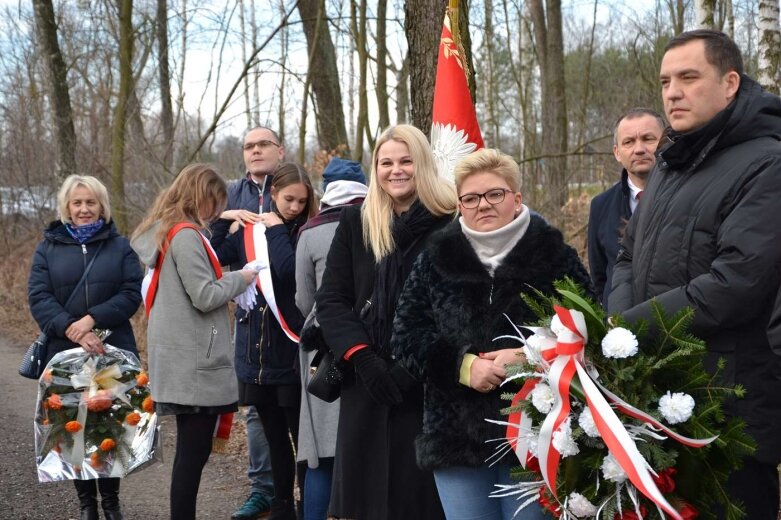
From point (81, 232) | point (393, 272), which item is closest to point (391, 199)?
point (393, 272)

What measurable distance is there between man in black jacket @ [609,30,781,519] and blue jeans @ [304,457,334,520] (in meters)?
2.09

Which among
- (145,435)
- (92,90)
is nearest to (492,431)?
(145,435)

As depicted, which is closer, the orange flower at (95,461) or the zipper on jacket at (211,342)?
the zipper on jacket at (211,342)

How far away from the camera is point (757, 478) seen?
3.00 metres

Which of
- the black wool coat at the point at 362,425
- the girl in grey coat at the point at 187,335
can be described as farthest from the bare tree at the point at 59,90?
the black wool coat at the point at 362,425

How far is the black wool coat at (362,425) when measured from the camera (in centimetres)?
404

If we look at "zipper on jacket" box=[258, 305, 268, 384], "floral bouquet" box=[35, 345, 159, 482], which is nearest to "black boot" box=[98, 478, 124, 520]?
"floral bouquet" box=[35, 345, 159, 482]

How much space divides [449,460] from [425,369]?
1.17 feet

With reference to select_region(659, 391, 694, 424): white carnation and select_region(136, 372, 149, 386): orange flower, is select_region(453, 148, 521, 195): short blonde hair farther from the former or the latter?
select_region(136, 372, 149, 386): orange flower

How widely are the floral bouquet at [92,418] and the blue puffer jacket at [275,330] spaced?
2.34ft

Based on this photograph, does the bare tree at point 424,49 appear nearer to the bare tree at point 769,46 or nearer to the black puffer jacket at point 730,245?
the bare tree at point 769,46

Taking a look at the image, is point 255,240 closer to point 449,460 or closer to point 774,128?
point 449,460

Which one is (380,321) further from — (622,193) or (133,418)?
(133,418)

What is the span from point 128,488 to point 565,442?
15.4 feet
